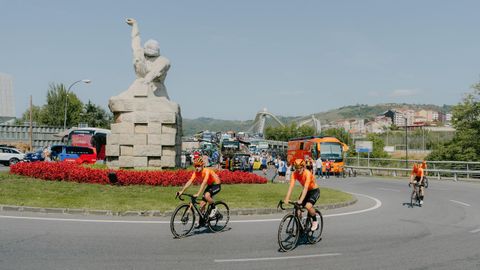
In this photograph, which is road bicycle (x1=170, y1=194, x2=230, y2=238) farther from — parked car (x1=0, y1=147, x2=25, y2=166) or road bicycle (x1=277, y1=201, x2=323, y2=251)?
parked car (x1=0, y1=147, x2=25, y2=166)

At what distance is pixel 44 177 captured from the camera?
19109 millimetres

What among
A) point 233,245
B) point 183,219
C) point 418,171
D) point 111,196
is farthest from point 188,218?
point 418,171

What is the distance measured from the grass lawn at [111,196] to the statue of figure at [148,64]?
536cm

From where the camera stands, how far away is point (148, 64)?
21484 millimetres

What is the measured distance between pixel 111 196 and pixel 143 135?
4.87 metres

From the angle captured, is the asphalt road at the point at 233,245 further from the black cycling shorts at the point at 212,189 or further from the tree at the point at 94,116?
the tree at the point at 94,116

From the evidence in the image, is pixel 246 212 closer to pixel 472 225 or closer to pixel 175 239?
pixel 175 239

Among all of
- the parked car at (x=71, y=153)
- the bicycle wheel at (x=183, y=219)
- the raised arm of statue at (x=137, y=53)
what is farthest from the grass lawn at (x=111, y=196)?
the parked car at (x=71, y=153)

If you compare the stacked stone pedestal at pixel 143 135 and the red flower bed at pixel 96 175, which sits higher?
the stacked stone pedestal at pixel 143 135

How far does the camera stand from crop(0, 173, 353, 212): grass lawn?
13.9 meters

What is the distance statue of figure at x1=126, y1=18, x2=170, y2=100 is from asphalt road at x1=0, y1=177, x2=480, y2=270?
9523 millimetres

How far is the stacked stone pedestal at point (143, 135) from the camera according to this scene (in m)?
20.1

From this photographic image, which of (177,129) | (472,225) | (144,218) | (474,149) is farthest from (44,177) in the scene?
(474,149)

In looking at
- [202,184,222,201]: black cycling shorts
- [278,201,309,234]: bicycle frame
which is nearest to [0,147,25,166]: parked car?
[202,184,222,201]: black cycling shorts
